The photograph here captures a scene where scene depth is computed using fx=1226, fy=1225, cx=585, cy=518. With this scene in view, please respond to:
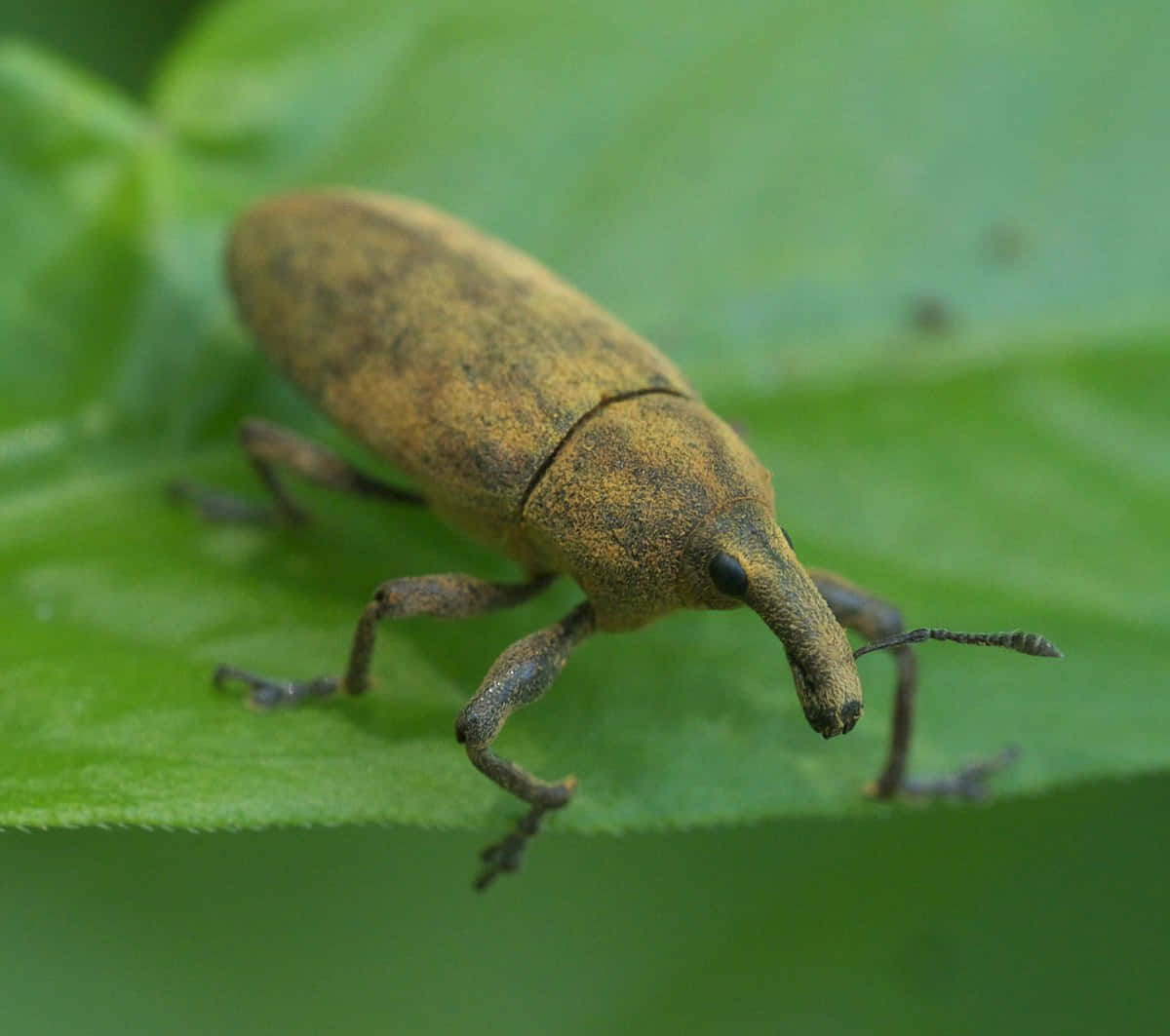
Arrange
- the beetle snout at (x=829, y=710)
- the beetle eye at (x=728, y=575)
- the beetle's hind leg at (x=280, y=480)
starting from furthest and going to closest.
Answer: the beetle's hind leg at (x=280, y=480) → the beetle eye at (x=728, y=575) → the beetle snout at (x=829, y=710)

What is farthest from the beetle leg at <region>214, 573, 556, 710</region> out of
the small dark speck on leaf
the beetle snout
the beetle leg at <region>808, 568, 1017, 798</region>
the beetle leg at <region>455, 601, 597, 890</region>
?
the small dark speck on leaf

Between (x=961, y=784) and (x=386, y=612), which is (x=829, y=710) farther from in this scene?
(x=386, y=612)

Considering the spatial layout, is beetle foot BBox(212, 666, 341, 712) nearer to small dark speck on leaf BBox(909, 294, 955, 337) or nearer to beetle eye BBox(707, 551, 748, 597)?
beetle eye BBox(707, 551, 748, 597)

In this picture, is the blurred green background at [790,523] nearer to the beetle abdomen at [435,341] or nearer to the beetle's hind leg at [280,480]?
the beetle's hind leg at [280,480]

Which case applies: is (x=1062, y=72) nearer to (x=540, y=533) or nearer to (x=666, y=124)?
(x=666, y=124)

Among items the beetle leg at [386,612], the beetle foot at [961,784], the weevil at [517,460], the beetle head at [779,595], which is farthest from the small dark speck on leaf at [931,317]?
the beetle leg at [386,612]

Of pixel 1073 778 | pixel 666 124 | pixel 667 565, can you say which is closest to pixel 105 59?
pixel 666 124
